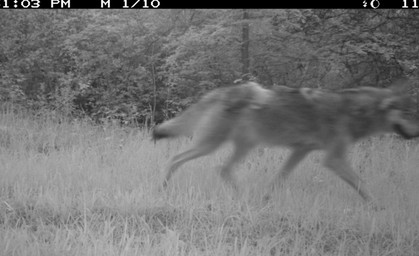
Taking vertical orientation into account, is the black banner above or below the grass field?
above

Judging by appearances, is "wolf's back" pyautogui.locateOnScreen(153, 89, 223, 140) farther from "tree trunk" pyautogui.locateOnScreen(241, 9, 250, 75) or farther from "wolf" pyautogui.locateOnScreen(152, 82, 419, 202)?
"tree trunk" pyautogui.locateOnScreen(241, 9, 250, 75)

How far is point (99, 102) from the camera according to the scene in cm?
1131

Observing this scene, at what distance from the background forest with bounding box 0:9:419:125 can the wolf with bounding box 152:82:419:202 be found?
3518 mm

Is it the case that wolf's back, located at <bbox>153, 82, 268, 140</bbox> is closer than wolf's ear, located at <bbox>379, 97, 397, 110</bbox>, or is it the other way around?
wolf's back, located at <bbox>153, 82, 268, 140</bbox>

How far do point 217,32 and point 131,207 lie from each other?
5562mm

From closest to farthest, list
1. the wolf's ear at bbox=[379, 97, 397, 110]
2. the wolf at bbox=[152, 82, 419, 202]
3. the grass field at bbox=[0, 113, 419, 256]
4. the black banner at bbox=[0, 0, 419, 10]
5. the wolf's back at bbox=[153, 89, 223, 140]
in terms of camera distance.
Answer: the grass field at bbox=[0, 113, 419, 256] < the wolf at bbox=[152, 82, 419, 202] < the wolf's back at bbox=[153, 89, 223, 140] < the wolf's ear at bbox=[379, 97, 397, 110] < the black banner at bbox=[0, 0, 419, 10]

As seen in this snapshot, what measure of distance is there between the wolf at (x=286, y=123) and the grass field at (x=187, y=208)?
1.10 ft

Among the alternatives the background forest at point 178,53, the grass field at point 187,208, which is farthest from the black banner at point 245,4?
the grass field at point 187,208

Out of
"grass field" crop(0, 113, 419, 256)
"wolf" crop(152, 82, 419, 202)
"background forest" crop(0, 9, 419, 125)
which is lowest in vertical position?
"grass field" crop(0, 113, 419, 256)

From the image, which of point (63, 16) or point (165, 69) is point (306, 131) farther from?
point (63, 16)

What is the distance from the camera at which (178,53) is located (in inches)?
370

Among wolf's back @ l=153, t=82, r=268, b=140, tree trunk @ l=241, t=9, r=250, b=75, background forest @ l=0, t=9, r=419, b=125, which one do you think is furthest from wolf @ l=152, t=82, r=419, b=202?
tree trunk @ l=241, t=9, r=250, b=75

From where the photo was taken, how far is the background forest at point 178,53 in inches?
368

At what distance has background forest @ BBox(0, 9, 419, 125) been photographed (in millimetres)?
9352
